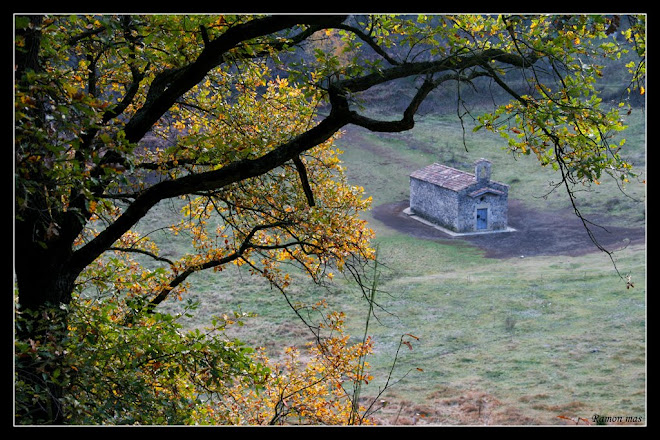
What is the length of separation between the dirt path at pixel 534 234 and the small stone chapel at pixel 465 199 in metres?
0.84

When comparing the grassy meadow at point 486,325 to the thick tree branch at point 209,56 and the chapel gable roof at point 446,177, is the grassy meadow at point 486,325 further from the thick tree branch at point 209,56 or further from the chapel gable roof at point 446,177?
the thick tree branch at point 209,56

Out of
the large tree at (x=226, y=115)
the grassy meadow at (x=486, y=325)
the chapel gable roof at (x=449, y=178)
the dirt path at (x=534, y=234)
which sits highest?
the chapel gable roof at (x=449, y=178)

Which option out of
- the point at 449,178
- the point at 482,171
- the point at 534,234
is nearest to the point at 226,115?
the point at 482,171

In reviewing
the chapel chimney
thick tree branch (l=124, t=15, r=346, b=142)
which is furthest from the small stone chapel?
thick tree branch (l=124, t=15, r=346, b=142)

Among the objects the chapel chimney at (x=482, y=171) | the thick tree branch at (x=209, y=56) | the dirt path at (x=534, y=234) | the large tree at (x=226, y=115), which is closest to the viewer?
the large tree at (x=226, y=115)

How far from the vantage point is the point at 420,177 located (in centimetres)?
3191

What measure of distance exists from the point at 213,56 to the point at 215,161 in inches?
62.2

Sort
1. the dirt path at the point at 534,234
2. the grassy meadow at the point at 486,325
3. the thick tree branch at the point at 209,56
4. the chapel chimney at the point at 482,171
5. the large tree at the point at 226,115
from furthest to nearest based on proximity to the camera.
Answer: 1. the chapel chimney at the point at 482,171
2. the dirt path at the point at 534,234
3. the grassy meadow at the point at 486,325
4. the thick tree branch at the point at 209,56
5. the large tree at the point at 226,115

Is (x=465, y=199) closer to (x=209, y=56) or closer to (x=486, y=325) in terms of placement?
(x=486, y=325)

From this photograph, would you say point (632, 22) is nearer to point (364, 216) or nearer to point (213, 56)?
point (213, 56)

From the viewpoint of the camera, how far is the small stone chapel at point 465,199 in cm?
3008

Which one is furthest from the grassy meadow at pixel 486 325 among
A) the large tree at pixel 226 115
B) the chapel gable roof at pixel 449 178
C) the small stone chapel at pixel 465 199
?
the chapel gable roof at pixel 449 178

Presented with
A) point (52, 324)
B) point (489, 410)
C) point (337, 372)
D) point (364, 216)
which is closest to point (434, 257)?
point (364, 216)

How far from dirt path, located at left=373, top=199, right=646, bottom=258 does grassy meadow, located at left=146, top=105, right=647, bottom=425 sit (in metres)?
1.01
